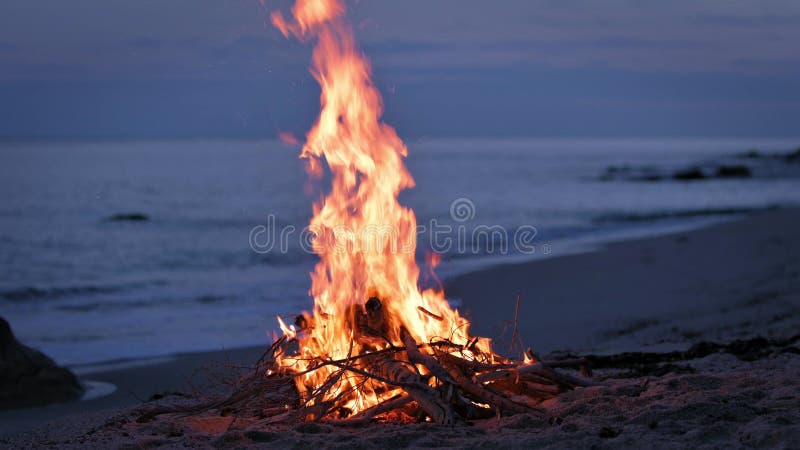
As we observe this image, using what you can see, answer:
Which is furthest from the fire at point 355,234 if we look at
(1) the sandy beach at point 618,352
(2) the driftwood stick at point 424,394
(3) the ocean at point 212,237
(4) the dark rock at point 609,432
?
(3) the ocean at point 212,237

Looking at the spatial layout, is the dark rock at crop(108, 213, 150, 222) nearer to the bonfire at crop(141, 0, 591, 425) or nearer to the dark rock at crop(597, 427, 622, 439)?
the bonfire at crop(141, 0, 591, 425)

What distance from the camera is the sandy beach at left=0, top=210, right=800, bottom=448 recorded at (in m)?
4.41

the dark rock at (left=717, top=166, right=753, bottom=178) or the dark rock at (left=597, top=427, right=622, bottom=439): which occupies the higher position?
the dark rock at (left=717, top=166, right=753, bottom=178)

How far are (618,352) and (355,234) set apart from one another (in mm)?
3354

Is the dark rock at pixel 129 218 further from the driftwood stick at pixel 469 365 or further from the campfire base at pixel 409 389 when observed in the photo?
the driftwood stick at pixel 469 365

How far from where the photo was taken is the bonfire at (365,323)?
16.6 feet

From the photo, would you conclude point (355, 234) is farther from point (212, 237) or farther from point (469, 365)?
point (212, 237)

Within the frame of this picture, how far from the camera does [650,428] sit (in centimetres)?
434

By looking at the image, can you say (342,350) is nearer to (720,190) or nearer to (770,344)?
(770,344)

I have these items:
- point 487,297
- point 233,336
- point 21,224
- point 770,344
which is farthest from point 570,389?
point 21,224

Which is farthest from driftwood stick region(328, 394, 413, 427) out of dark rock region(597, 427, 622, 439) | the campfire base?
dark rock region(597, 427, 622, 439)

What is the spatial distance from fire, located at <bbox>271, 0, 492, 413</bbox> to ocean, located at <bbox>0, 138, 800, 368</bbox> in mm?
5081

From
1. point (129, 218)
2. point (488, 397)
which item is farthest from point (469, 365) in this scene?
point (129, 218)

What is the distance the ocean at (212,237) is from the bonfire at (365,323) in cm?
509
